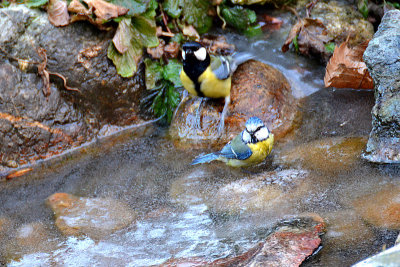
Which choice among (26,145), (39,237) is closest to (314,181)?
(39,237)

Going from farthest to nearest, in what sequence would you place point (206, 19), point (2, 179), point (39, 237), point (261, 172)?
point (206, 19)
point (2, 179)
point (261, 172)
point (39, 237)

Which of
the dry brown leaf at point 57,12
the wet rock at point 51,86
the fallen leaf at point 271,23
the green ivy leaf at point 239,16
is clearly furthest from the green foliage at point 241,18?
the dry brown leaf at point 57,12

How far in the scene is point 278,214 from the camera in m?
2.72

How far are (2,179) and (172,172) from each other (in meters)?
1.52

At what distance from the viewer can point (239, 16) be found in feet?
15.7

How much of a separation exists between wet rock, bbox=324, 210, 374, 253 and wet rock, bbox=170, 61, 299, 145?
1.33m

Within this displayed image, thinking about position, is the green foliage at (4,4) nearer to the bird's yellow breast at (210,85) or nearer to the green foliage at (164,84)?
the green foliage at (164,84)

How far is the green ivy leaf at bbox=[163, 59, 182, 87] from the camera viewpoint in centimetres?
437

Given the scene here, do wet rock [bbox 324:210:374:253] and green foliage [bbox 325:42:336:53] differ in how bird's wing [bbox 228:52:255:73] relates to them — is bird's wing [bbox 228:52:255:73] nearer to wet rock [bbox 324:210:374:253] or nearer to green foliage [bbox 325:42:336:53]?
green foliage [bbox 325:42:336:53]

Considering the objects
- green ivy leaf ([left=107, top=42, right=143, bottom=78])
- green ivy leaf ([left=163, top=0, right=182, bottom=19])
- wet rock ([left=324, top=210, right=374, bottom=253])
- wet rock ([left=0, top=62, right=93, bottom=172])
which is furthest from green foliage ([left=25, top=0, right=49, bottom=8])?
wet rock ([left=324, top=210, right=374, bottom=253])

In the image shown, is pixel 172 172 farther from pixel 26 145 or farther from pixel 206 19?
pixel 206 19

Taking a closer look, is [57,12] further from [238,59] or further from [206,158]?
[206,158]

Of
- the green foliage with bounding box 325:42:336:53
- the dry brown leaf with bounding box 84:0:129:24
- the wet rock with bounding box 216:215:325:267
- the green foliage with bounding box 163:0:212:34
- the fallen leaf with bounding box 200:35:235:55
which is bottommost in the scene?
the wet rock with bounding box 216:215:325:267

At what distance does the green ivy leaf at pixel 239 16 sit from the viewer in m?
4.77
